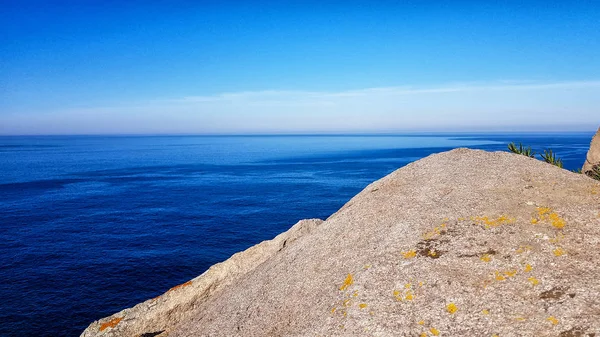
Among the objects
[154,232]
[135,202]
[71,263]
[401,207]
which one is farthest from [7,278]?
[401,207]

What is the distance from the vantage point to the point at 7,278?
4100 centimetres

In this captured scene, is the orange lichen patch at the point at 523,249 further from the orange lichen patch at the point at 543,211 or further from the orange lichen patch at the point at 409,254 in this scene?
the orange lichen patch at the point at 409,254

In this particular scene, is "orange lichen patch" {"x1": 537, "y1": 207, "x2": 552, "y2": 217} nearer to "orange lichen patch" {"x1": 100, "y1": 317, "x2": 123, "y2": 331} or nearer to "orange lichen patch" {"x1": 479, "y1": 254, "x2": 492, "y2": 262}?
"orange lichen patch" {"x1": 479, "y1": 254, "x2": 492, "y2": 262}

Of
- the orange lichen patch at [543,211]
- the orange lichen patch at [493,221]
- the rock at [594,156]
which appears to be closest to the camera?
the orange lichen patch at [493,221]

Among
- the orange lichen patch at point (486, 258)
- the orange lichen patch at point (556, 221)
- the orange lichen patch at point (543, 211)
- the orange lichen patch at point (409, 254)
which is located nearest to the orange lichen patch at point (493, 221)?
the orange lichen patch at point (543, 211)

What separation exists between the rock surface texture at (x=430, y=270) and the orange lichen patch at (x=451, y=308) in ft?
0.14

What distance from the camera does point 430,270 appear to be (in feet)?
35.4

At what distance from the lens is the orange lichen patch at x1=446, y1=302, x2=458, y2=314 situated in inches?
369

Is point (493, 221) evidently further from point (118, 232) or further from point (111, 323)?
point (118, 232)

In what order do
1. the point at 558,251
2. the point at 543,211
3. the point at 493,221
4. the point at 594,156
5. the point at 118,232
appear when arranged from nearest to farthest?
1. the point at 558,251
2. the point at 493,221
3. the point at 543,211
4. the point at 594,156
5. the point at 118,232

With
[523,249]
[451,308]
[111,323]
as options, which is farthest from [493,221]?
[111,323]

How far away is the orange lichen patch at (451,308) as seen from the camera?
938cm

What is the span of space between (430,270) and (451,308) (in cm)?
147

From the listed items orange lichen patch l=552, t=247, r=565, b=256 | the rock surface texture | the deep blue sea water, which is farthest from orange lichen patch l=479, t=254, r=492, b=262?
the deep blue sea water
